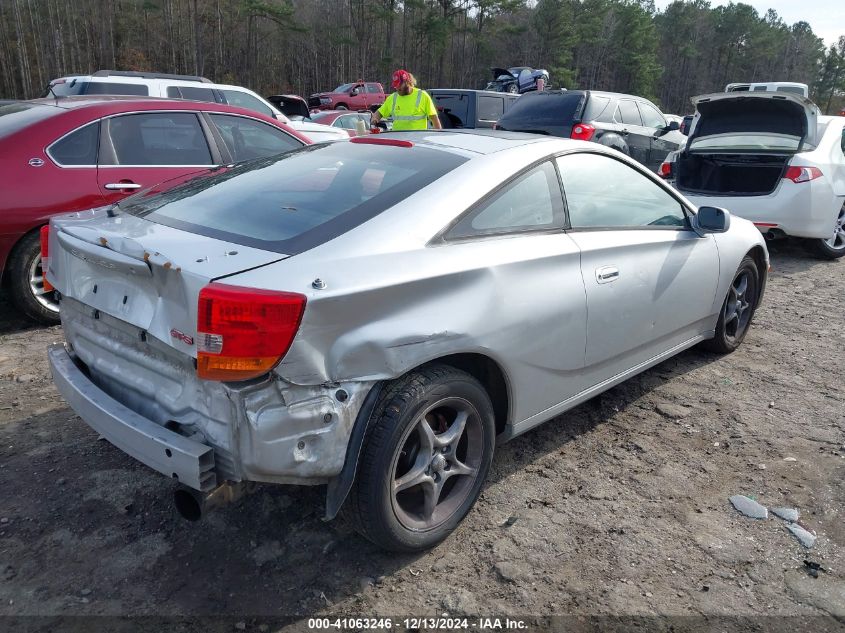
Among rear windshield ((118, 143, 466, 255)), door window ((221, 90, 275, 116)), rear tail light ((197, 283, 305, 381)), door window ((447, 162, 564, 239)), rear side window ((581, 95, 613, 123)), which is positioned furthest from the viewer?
door window ((221, 90, 275, 116))

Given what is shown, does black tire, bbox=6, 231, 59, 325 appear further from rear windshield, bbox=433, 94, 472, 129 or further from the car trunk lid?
rear windshield, bbox=433, 94, 472, 129

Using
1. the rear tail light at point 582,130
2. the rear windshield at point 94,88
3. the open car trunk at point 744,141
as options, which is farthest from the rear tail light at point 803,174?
the rear windshield at point 94,88

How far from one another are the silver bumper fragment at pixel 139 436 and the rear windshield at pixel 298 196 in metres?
0.69

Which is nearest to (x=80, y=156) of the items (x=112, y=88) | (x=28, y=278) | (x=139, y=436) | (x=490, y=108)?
(x=28, y=278)

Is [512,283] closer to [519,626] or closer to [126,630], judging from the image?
[519,626]

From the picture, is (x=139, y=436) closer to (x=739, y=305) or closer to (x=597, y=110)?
(x=739, y=305)

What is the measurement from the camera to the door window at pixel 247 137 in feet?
18.7

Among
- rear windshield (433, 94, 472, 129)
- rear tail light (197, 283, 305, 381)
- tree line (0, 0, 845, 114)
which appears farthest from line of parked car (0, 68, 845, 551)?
tree line (0, 0, 845, 114)

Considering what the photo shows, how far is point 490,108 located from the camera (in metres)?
13.8

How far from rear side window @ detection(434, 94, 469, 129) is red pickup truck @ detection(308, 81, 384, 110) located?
49.2ft

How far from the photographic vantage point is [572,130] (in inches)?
387

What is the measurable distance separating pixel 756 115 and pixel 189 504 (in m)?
7.76

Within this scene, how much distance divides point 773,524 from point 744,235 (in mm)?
2268

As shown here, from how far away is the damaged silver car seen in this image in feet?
6.53
